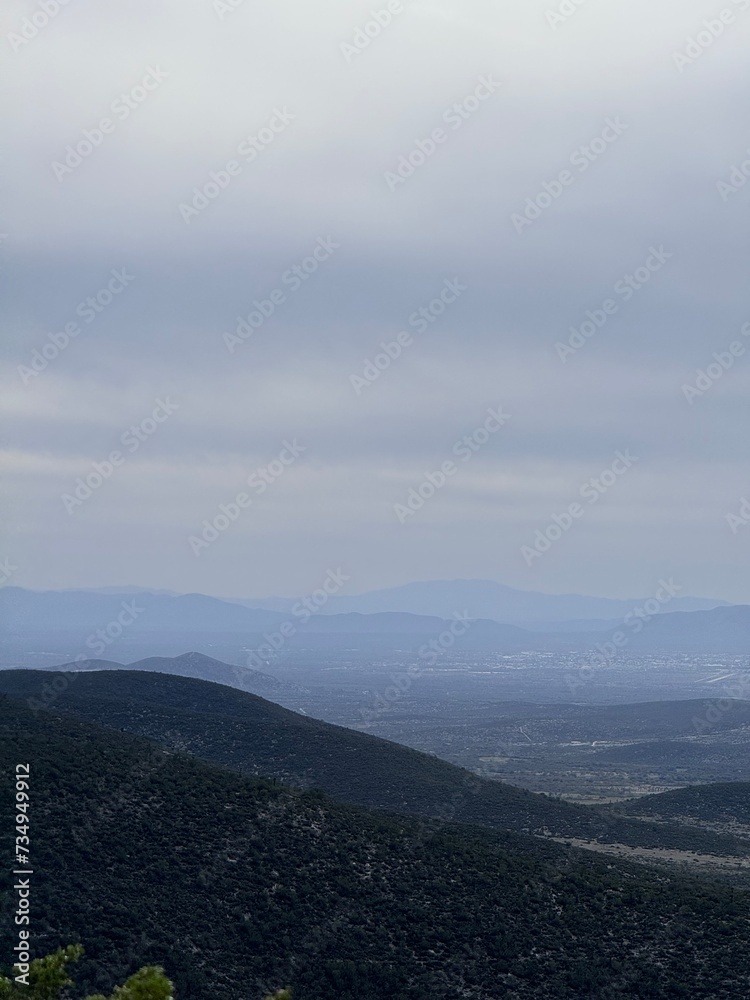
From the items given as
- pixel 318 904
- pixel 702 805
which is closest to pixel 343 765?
pixel 702 805

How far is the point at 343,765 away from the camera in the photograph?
65.2 metres

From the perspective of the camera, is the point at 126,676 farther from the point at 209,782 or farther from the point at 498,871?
the point at 498,871

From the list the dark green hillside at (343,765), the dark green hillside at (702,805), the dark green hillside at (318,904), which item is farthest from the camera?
the dark green hillside at (702,805)

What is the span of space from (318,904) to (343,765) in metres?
35.2

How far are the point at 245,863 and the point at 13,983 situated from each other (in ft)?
58.7

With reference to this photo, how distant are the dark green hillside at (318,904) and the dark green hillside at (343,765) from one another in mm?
18617

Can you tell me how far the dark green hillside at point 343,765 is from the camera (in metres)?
57.0

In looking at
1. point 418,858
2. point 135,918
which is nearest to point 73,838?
point 135,918

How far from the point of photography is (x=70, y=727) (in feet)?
147

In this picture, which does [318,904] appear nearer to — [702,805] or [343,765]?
[343,765]

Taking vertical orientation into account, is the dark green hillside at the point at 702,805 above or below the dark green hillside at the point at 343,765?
below

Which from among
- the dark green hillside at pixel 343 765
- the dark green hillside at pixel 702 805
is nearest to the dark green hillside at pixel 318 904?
the dark green hillside at pixel 343 765

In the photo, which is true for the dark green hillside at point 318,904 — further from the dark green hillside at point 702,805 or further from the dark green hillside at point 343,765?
the dark green hillside at point 702,805

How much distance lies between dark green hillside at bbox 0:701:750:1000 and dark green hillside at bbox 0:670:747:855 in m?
18.6
